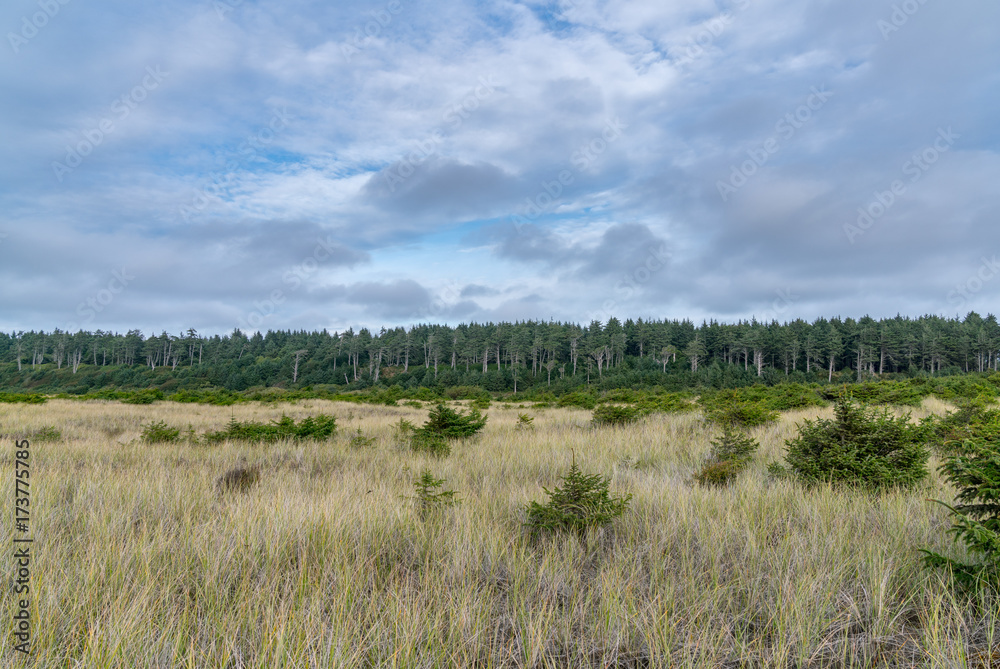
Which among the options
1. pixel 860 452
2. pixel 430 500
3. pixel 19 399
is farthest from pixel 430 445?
pixel 19 399

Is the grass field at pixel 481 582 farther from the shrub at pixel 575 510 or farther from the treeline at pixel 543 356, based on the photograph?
the treeline at pixel 543 356

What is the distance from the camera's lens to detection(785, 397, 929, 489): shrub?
5.28m

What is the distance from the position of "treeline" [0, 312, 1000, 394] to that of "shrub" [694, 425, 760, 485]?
55.3 m

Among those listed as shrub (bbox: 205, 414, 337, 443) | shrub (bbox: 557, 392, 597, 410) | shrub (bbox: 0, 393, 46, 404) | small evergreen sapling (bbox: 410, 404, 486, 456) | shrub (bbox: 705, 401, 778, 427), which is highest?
shrub (bbox: 705, 401, 778, 427)

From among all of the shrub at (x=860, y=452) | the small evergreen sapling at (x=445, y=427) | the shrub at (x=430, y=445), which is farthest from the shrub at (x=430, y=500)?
the small evergreen sapling at (x=445, y=427)

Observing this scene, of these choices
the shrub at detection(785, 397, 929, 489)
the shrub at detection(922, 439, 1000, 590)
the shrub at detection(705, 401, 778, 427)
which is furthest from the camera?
the shrub at detection(705, 401, 778, 427)

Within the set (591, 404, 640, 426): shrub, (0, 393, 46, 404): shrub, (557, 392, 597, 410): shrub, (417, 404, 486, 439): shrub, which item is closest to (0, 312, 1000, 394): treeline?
(557, 392, 597, 410): shrub

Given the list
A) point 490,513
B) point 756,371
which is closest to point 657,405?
point 490,513

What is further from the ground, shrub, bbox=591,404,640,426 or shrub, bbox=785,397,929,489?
shrub, bbox=785,397,929,489

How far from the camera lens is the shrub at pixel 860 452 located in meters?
5.28

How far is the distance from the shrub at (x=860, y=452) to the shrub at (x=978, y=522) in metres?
2.50

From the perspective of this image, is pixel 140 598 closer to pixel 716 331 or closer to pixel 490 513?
pixel 490 513

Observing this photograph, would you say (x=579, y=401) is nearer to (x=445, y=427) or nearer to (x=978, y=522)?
(x=445, y=427)

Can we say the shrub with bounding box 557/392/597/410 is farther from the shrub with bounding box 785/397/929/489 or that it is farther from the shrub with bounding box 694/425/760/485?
the shrub with bounding box 785/397/929/489
